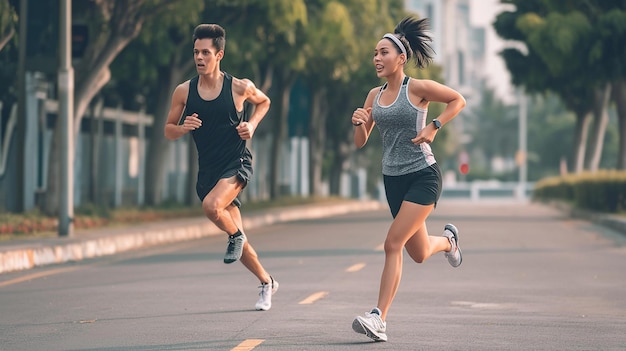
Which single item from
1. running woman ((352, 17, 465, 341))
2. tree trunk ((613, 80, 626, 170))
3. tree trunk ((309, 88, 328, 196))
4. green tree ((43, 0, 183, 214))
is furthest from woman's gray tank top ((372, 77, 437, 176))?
tree trunk ((309, 88, 328, 196))

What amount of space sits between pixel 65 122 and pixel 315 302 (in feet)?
33.6

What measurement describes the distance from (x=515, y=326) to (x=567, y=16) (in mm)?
26687

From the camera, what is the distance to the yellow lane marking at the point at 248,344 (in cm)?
1023

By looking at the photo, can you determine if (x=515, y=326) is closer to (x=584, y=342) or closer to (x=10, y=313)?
(x=584, y=342)

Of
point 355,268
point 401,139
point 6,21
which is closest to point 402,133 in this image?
point 401,139

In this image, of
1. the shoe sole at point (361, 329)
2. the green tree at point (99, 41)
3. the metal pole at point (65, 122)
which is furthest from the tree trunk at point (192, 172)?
the shoe sole at point (361, 329)

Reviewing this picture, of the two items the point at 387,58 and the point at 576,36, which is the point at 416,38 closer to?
the point at 387,58

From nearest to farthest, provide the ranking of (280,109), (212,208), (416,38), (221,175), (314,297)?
(416,38) → (212,208) → (221,175) → (314,297) → (280,109)

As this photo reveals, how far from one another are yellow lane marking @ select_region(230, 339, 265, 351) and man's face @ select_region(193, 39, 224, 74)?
2502 millimetres

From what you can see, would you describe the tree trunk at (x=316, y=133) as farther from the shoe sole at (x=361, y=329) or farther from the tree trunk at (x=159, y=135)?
the shoe sole at (x=361, y=329)

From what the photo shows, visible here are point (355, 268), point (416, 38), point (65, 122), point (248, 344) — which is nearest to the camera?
point (248, 344)

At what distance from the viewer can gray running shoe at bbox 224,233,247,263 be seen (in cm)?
1201

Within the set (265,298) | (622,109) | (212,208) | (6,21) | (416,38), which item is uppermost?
(6,21)

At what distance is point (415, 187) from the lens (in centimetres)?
1077
